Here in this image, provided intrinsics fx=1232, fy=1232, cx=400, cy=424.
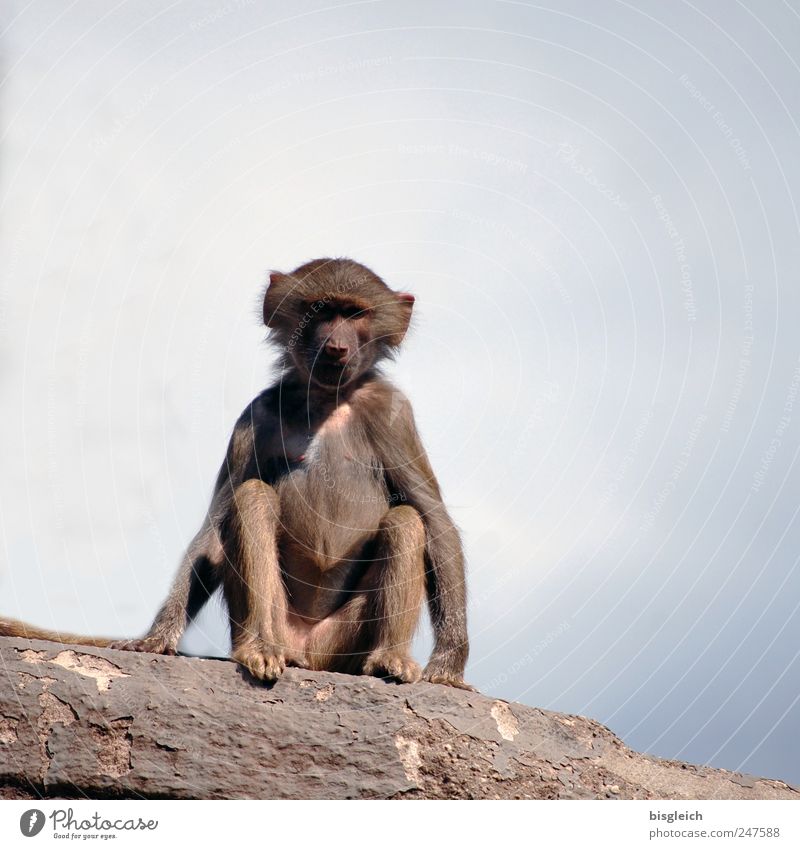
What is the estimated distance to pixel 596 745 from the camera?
33.6ft

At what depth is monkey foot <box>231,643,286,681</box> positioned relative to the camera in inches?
389

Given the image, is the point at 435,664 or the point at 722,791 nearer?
the point at 722,791

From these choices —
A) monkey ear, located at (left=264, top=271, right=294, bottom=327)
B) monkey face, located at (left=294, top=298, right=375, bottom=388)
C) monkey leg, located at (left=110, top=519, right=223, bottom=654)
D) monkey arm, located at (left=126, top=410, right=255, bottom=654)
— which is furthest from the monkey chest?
monkey ear, located at (left=264, top=271, right=294, bottom=327)

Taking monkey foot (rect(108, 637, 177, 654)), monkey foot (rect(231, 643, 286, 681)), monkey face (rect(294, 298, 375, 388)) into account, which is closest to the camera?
monkey foot (rect(231, 643, 286, 681))

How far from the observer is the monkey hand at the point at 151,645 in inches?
415

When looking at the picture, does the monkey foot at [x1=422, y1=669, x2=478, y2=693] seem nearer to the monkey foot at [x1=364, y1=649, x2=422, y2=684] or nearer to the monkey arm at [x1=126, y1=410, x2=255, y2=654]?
the monkey foot at [x1=364, y1=649, x2=422, y2=684]

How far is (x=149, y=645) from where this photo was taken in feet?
34.6

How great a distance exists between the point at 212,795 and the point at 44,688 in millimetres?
1502

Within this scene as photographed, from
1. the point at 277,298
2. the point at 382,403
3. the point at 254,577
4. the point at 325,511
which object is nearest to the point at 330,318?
the point at 277,298

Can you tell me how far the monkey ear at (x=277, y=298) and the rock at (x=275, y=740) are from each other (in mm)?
3844

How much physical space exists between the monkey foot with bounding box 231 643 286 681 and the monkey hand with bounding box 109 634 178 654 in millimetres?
739

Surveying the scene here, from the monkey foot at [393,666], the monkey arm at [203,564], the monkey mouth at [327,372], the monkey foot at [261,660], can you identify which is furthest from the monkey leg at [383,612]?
the monkey mouth at [327,372]
